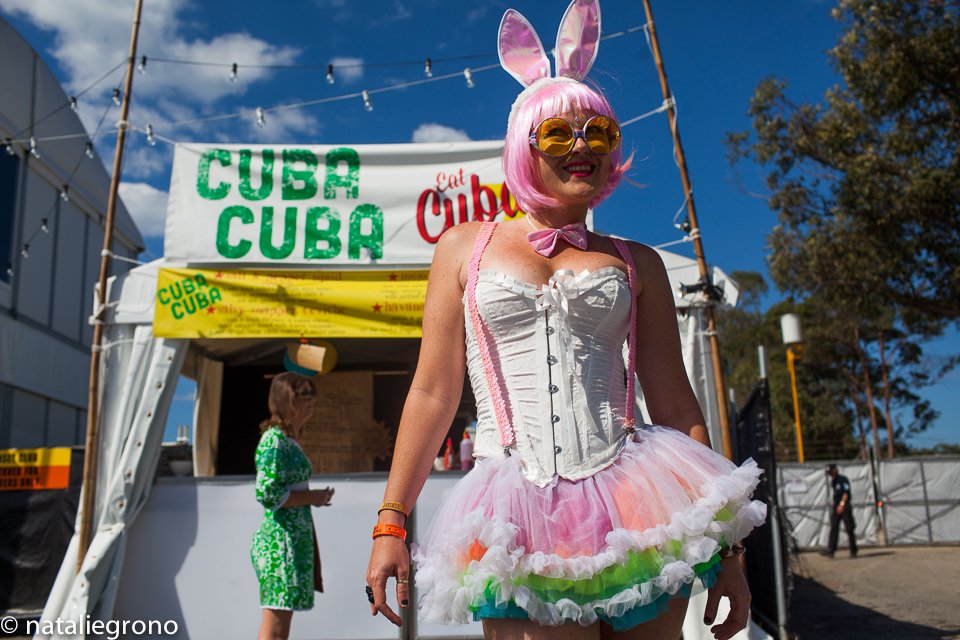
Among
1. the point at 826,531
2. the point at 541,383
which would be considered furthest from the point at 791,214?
the point at 541,383

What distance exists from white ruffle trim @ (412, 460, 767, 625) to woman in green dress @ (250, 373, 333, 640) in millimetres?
2559

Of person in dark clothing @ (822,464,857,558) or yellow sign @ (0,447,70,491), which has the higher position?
yellow sign @ (0,447,70,491)

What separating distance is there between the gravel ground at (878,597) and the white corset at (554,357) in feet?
15.5

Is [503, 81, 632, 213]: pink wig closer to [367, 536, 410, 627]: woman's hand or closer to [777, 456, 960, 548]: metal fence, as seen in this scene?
[367, 536, 410, 627]: woman's hand

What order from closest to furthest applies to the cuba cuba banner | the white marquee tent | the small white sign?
the white marquee tent, the cuba cuba banner, the small white sign

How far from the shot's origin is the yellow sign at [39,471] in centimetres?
695

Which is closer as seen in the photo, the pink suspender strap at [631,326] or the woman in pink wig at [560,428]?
the woman in pink wig at [560,428]

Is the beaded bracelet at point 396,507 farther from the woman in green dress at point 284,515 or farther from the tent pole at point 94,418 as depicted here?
the tent pole at point 94,418

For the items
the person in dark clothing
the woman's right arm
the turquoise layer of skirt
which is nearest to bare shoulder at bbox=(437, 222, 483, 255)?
the woman's right arm

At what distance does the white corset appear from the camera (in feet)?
5.40

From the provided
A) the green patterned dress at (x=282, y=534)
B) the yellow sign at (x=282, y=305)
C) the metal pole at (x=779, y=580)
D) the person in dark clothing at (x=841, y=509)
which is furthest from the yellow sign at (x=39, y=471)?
the person in dark clothing at (x=841, y=509)

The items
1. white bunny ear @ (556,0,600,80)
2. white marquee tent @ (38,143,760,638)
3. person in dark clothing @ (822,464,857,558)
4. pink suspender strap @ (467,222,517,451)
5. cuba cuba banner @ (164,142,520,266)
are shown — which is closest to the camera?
pink suspender strap @ (467,222,517,451)

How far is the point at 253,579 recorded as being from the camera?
5.99 meters

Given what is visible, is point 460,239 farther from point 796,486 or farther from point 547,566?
point 796,486
